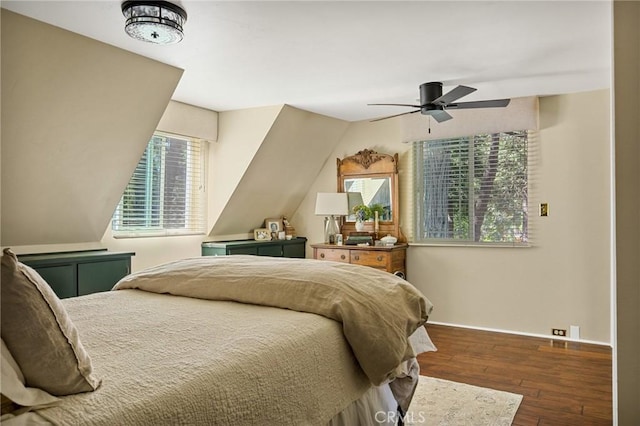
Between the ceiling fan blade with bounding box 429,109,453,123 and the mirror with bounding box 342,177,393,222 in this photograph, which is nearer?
the ceiling fan blade with bounding box 429,109,453,123

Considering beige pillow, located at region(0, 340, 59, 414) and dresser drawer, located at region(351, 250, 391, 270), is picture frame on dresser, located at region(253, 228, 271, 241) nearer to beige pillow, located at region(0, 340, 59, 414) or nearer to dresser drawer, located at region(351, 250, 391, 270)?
dresser drawer, located at region(351, 250, 391, 270)

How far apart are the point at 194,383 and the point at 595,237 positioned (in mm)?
4156

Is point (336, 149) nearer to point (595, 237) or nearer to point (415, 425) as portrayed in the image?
point (595, 237)

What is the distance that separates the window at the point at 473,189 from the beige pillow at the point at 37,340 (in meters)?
4.26

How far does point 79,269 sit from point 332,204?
106 inches

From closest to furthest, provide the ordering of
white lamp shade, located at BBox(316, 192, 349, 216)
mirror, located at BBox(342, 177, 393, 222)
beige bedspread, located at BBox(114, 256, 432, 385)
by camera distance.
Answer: beige bedspread, located at BBox(114, 256, 432, 385), white lamp shade, located at BBox(316, 192, 349, 216), mirror, located at BBox(342, 177, 393, 222)

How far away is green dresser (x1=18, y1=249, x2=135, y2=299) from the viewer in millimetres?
3104

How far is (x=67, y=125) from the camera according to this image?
305cm

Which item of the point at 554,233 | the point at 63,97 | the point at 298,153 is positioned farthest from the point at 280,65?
the point at 554,233

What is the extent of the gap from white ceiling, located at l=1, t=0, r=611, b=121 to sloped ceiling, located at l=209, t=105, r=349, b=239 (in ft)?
1.41

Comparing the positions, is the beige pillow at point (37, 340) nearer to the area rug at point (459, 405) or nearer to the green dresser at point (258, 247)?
the area rug at point (459, 405)

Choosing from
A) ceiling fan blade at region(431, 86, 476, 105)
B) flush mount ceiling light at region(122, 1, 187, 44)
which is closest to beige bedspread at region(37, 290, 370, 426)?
flush mount ceiling light at region(122, 1, 187, 44)

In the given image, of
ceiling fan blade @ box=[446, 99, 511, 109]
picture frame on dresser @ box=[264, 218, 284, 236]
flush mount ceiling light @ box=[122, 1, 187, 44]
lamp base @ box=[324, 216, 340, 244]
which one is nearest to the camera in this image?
flush mount ceiling light @ box=[122, 1, 187, 44]

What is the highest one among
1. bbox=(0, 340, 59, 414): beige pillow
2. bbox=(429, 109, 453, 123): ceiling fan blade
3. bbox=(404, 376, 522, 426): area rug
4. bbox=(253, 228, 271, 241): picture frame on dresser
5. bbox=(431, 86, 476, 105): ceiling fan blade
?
bbox=(431, 86, 476, 105): ceiling fan blade
